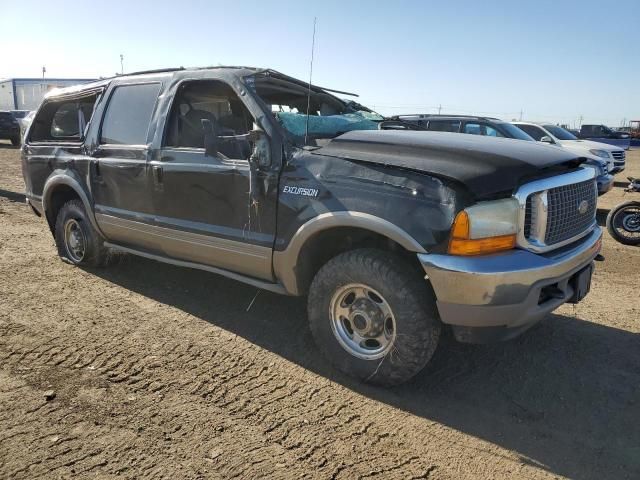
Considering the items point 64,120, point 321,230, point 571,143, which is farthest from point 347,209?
point 571,143

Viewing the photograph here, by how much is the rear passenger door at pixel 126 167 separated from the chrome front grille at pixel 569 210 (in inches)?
121

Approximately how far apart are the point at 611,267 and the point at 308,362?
4436 mm

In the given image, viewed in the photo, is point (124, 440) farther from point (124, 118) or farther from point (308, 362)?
point (124, 118)

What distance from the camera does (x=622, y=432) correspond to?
108 inches

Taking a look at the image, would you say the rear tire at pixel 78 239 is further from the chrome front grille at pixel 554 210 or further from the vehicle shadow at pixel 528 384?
the chrome front grille at pixel 554 210

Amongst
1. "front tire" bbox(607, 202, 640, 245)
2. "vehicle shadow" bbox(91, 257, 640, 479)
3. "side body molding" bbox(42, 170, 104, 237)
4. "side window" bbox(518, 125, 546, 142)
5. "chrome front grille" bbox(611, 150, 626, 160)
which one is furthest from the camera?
"chrome front grille" bbox(611, 150, 626, 160)

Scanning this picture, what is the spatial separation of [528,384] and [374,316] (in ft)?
3.65

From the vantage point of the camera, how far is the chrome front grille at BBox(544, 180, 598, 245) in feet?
9.78

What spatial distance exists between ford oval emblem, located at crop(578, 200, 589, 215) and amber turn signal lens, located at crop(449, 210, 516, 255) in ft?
2.82

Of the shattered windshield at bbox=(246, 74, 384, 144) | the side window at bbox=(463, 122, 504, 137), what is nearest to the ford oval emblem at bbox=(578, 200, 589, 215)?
the shattered windshield at bbox=(246, 74, 384, 144)

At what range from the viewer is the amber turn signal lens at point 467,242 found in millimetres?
2682

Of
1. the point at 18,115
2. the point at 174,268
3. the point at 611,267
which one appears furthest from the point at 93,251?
the point at 18,115

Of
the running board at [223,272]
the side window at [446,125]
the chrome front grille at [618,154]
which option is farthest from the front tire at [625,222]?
the chrome front grille at [618,154]

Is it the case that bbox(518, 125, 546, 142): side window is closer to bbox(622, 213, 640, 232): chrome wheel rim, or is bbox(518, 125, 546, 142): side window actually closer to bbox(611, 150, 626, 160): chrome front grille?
bbox(611, 150, 626, 160): chrome front grille
